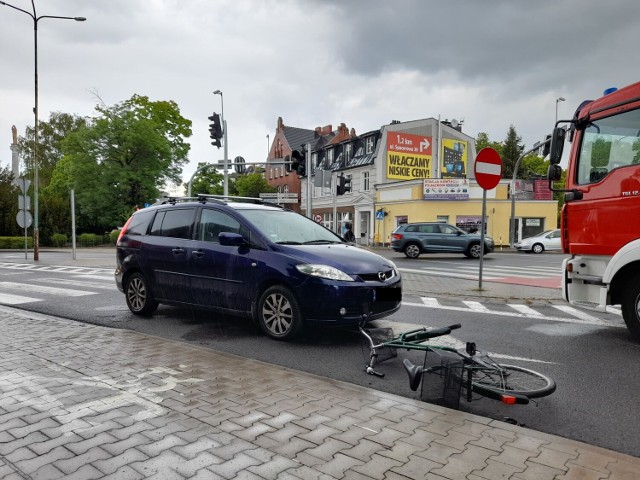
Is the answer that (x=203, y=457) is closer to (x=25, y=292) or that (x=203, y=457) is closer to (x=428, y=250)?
(x=25, y=292)

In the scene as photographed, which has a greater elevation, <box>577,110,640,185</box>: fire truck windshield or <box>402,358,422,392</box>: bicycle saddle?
<box>577,110,640,185</box>: fire truck windshield

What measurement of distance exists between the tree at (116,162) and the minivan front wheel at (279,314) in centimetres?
3586

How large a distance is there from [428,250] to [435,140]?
25289 mm

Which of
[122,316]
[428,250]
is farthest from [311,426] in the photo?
[428,250]

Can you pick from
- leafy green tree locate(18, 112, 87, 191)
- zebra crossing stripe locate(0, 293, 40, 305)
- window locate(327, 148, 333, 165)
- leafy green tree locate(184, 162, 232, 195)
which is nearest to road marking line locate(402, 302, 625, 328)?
zebra crossing stripe locate(0, 293, 40, 305)

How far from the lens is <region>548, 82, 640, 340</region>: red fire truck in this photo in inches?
227

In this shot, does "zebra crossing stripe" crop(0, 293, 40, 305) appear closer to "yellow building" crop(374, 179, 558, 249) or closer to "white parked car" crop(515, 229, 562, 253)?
"white parked car" crop(515, 229, 562, 253)

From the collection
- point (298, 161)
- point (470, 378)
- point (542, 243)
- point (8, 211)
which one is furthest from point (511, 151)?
point (470, 378)

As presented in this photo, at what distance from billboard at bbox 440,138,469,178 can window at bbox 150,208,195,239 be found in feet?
140

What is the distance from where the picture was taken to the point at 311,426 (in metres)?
Answer: 3.32

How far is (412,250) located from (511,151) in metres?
50.6

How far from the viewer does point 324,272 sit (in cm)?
562

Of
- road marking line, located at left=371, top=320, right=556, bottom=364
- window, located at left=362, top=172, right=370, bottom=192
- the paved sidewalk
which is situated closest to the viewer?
the paved sidewalk

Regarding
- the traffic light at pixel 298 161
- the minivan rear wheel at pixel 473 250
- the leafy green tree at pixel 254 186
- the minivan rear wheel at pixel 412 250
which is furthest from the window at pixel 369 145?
the traffic light at pixel 298 161
